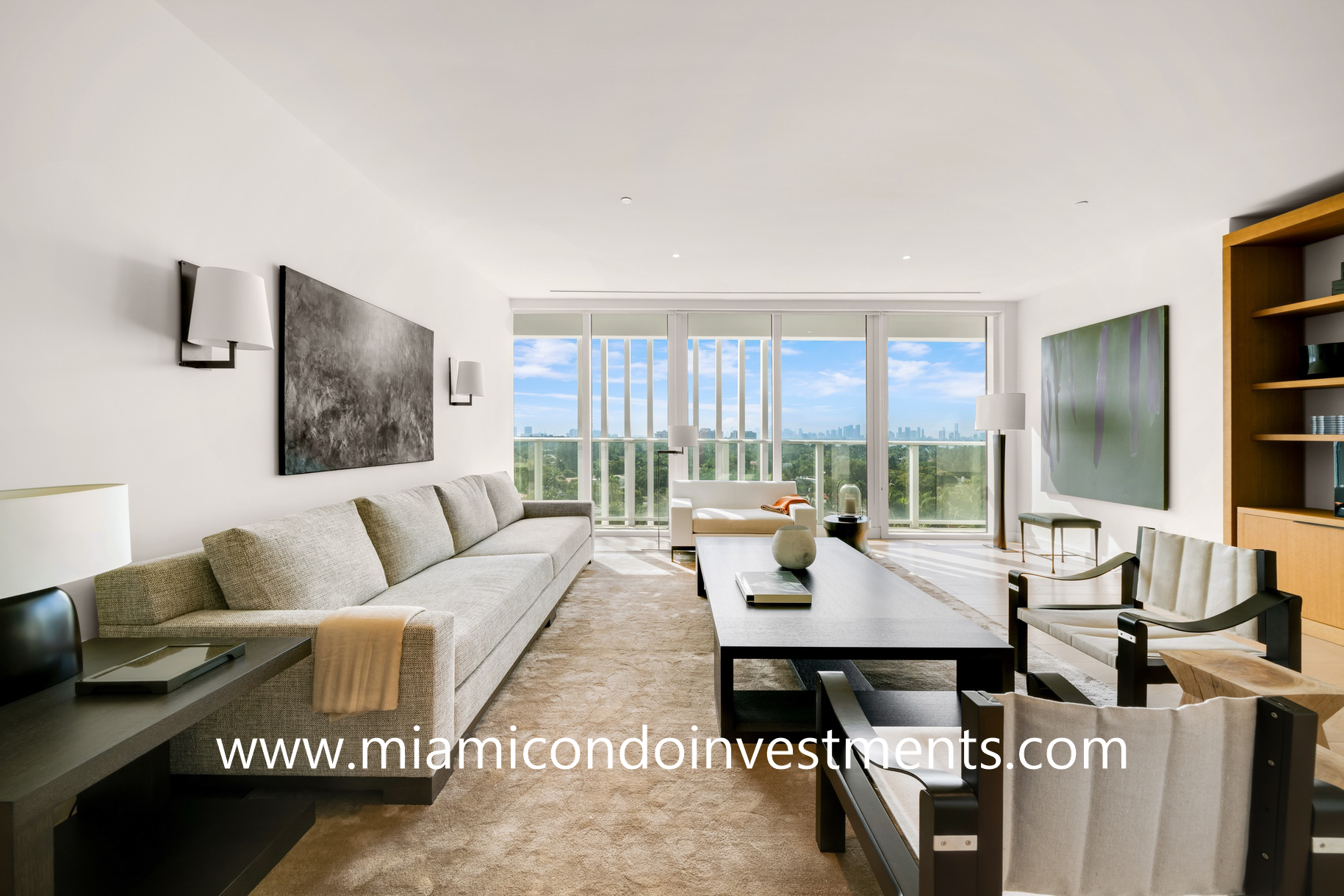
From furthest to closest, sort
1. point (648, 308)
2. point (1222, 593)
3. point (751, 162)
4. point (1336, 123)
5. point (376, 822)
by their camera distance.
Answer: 1. point (648, 308)
2. point (751, 162)
3. point (1336, 123)
4. point (1222, 593)
5. point (376, 822)

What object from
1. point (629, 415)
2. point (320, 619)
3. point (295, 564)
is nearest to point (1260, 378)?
point (629, 415)

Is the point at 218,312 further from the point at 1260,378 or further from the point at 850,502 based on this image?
the point at 1260,378

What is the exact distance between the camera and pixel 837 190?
12.2 feet

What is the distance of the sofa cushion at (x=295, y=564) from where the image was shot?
2.04 meters

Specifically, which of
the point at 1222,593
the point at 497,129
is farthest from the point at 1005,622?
the point at 497,129

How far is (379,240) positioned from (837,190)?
109 inches

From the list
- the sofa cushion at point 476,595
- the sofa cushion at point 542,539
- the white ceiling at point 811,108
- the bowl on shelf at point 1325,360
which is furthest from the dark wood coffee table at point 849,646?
the bowl on shelf at point 1325,360

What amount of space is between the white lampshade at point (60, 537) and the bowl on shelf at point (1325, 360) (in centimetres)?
552

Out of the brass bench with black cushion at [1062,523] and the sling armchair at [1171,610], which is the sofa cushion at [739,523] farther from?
the sling armchair at [1171,610]

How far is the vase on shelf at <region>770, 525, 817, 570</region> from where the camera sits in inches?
123

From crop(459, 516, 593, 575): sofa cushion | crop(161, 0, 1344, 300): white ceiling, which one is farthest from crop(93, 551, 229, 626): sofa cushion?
crop(161, 0, 1344, 300): white ceiling

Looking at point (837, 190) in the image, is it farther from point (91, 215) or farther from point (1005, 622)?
point (91, 215)

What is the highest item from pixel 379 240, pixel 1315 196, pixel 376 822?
pixel 1315 196

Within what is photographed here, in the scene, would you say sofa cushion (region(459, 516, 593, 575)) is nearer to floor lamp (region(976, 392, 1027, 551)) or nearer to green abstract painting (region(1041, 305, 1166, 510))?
floor lamp (region(976, 392, 1027, 551))
